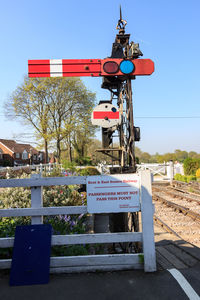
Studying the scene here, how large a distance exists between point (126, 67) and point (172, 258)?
137 inches

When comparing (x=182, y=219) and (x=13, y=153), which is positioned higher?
(x=13, y=153)

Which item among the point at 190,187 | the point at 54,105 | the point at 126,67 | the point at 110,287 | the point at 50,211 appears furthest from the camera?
the point at 54,105

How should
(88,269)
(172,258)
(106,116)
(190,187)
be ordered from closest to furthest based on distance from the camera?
(88,269), (172,258), (106,116), (190,187)

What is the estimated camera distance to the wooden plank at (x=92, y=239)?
9.89 feet

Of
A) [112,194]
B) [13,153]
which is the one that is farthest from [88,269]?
[13,153]

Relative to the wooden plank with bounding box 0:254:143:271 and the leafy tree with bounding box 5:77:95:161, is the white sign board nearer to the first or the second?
the wooden plank with bounding box 0:254:143:271

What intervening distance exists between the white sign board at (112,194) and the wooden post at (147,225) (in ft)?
0.32

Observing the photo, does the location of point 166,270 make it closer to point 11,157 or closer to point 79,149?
point 79,149

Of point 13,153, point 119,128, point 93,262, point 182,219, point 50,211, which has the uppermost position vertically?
point 13,153

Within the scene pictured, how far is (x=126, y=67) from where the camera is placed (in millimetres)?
4258

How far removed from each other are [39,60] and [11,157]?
50.4 metres

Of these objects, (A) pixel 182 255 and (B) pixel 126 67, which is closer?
(A) pixel 182 255

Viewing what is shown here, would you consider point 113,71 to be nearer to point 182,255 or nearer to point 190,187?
point 182,255

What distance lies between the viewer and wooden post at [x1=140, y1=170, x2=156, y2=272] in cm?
300
